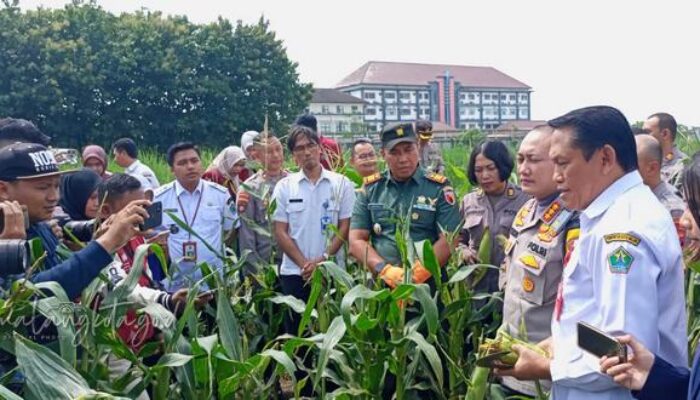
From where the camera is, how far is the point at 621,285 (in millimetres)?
1355

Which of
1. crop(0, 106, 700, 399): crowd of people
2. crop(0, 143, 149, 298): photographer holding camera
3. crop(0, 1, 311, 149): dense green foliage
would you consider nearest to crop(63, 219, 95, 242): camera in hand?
crop(0, 106, 700, 399): crowd of people

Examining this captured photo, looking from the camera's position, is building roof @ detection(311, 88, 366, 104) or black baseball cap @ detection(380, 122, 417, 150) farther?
building roof @ detection(311, 88, 366, 104)

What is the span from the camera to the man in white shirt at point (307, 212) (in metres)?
3.41

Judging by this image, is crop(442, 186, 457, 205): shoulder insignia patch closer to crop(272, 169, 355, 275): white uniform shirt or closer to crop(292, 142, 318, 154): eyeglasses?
crop(272, 169, 355, 275): white uniform shirt

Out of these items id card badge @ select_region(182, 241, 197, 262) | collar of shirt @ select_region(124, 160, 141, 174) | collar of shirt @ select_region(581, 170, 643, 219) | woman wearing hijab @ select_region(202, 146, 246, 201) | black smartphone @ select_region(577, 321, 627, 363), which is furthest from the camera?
collar of shirt @ select_region(124, 160, 141, 174)

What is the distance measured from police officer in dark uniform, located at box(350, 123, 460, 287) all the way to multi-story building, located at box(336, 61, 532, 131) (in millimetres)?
57686

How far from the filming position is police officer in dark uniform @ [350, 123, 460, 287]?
300 cm

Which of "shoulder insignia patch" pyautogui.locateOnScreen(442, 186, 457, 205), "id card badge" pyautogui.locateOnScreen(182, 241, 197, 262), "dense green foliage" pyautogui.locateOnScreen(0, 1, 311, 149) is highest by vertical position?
"dense green foliage" pyautogui.locateOnScreen(0, 1, 311, 149)

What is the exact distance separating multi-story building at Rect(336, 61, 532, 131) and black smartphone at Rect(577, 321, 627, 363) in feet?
195

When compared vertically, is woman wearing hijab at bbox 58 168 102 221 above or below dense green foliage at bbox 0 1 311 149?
below

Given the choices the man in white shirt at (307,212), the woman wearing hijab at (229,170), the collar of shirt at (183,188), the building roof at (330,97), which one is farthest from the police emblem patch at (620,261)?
the building roof at (330,97)

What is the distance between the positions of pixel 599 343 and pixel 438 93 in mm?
67519

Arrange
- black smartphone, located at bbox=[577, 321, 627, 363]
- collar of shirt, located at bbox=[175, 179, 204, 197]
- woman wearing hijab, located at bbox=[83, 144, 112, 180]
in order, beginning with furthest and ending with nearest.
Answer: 1. woman wearing hijab, located at bbox=[83, 144, 112, 180]
2. collar of shirt, located at bbox=[175, 179, 204, 197]
3. black smartphone, located at bbox=[577, 321, 627, 363]

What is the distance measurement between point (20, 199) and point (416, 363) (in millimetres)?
1387
